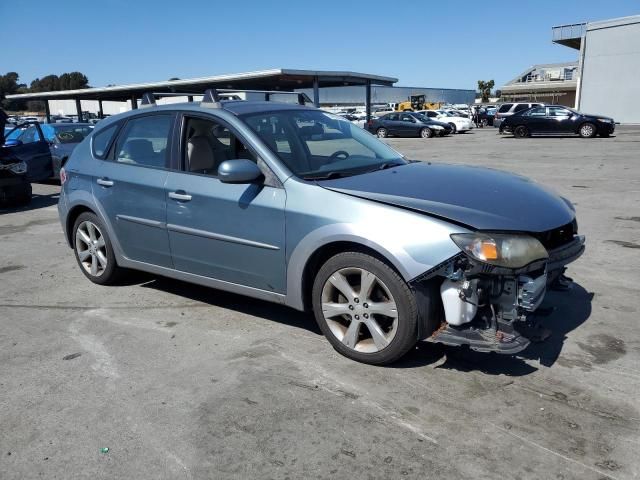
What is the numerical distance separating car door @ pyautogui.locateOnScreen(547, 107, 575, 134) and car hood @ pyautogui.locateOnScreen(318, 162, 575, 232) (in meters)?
24.0

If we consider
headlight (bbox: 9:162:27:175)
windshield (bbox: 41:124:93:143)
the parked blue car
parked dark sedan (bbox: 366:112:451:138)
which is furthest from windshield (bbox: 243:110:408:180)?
parked dark sedan (bbox: 366:112:451:138)

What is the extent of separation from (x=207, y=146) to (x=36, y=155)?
1006 centimetres

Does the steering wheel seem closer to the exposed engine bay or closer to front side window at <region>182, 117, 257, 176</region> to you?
front side window at <region>182, 117, 257, 176</region>

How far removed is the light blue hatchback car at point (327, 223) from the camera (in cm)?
329

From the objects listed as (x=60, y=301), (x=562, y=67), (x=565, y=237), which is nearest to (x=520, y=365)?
(x=565, y=237)

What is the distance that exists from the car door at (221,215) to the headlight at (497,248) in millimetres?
1274

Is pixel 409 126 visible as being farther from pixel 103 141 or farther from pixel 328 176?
pixel 328 176

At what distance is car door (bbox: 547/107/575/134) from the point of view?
25703 millimetres

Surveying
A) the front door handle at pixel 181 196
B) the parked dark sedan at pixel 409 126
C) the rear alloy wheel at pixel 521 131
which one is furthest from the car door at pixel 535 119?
the front door handle at pixel 181 196

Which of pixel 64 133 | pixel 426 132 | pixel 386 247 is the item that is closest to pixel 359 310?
pixel 386 247

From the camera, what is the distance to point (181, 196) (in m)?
4.41

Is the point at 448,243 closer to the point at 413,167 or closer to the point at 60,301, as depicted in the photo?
the point at 413,167

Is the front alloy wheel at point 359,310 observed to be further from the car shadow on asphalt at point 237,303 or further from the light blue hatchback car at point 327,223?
A: the car shadow on asphalt at point 237,303

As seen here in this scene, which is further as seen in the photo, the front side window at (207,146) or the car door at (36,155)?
the car door at (36,155)
